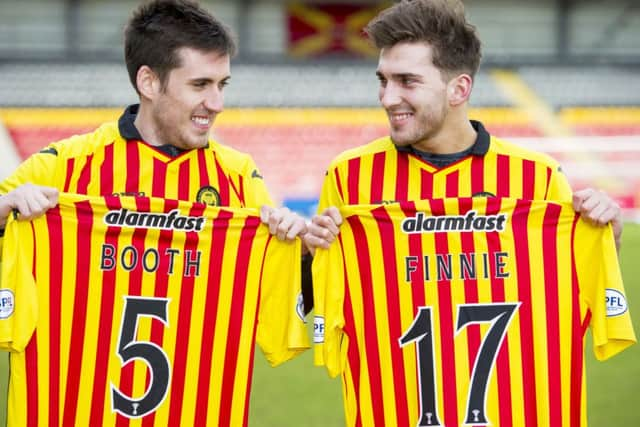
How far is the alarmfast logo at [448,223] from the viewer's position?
269cm

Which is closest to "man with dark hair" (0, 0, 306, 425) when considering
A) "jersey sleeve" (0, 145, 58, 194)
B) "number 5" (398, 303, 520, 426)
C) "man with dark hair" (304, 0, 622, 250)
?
"jersey sleeve" (0, 145, 58, 194)

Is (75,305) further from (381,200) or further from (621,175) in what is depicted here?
(621,175)

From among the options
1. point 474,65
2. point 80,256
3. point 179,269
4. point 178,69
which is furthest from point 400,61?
point 80,256

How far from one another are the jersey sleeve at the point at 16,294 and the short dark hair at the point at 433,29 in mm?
1177

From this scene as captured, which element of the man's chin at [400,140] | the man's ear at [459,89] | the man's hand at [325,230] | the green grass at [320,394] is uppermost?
the man's ear at [459,89]

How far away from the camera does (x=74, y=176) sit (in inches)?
108

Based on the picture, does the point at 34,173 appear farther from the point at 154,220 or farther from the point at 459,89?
the point at 459,89

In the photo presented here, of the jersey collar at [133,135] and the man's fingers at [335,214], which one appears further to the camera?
the jersey collar at [133,135]

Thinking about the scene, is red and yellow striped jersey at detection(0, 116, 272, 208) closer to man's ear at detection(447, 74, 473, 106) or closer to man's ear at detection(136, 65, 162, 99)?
man's ear at detection(136, 65, 162, 99)

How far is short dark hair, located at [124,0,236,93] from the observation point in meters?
2.79

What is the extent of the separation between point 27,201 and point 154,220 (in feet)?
1.20

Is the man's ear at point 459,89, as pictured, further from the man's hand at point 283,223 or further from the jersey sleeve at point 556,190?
the man's hand at point 283,223

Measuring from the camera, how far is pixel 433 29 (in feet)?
8.85

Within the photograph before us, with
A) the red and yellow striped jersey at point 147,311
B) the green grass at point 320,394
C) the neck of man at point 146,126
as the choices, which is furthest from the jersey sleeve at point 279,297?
the green grass at point 320,394
